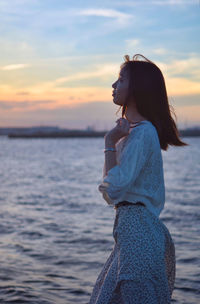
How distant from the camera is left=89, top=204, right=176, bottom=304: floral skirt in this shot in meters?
2.23

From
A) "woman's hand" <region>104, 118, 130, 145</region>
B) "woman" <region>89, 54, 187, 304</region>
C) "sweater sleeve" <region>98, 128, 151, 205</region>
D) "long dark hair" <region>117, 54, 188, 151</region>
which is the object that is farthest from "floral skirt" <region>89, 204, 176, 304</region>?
"long dark hair" <region>117, 54, 188, 151</region>

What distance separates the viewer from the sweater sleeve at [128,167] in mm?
2184

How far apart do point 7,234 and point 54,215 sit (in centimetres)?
321

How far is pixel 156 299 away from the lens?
2.27 metres

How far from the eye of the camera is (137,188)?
230 centimetres

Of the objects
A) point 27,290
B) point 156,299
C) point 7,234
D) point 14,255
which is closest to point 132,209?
point 156,299

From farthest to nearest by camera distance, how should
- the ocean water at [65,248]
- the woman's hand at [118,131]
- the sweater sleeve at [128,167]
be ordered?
A: 1. the ocean water at [65,248]
2. the woman's hand at [118,131]
3. the sweater sleeve at [128,167]

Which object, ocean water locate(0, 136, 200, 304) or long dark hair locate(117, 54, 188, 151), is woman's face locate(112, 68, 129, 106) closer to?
long dark hair locate(117, 54, 188, 151)

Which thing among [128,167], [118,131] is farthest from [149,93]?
[128,167]

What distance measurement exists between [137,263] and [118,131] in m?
0.64

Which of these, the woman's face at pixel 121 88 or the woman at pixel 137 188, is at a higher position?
the woman's face at pixel 121 88

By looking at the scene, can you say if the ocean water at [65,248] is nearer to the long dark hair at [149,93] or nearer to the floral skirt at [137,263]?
the floral skirt at [137,263]

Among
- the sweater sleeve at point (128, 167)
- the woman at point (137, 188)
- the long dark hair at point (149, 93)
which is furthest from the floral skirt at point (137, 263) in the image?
the long dark hair at point (149, 93)

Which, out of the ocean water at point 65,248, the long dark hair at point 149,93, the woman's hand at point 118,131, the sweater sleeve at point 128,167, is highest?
the long dark hair at point 149,93
